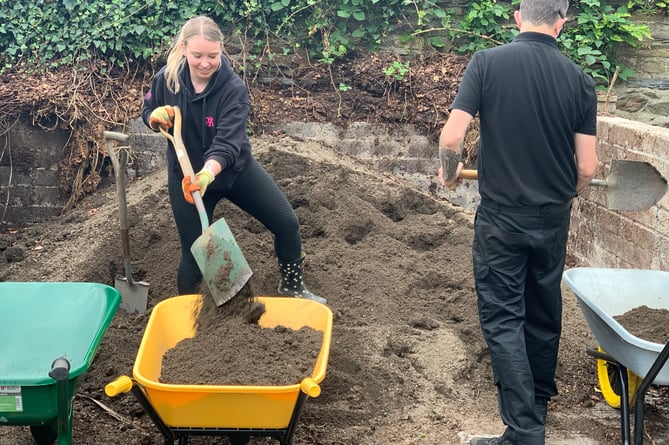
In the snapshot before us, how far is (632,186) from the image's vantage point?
13.3 ft

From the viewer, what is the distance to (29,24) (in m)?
7.01

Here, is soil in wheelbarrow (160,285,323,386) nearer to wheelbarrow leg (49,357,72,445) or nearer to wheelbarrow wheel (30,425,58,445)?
wheelbarrow leg (49,357,72,445)

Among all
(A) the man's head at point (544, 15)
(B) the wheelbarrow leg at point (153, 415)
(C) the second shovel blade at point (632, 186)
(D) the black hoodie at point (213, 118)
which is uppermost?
(A) the man's head at point (544, 15)

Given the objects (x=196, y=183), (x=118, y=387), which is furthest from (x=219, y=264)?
(x=118, y=387)

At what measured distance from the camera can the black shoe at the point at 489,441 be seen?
10.6 ft

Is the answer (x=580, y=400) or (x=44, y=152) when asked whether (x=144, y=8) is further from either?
(x=580, y=400)

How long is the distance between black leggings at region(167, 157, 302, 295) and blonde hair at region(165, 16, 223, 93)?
526 millimetres

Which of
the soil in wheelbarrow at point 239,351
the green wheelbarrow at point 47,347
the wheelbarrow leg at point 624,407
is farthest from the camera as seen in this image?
the wheelbarrow leg at point 624,407

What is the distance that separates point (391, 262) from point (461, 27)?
10.1 ft

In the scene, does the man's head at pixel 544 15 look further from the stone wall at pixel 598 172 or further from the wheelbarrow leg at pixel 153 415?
the wheelbarrow leg at pixel 153 415

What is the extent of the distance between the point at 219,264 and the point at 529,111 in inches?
59.9

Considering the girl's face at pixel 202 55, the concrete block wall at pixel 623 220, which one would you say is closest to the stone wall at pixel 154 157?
the concrete block wall at pixel 623 220

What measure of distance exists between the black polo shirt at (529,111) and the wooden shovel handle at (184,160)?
1232mm

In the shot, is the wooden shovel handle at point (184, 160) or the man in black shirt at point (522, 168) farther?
the wooden shovel handle at point (184, 160)
